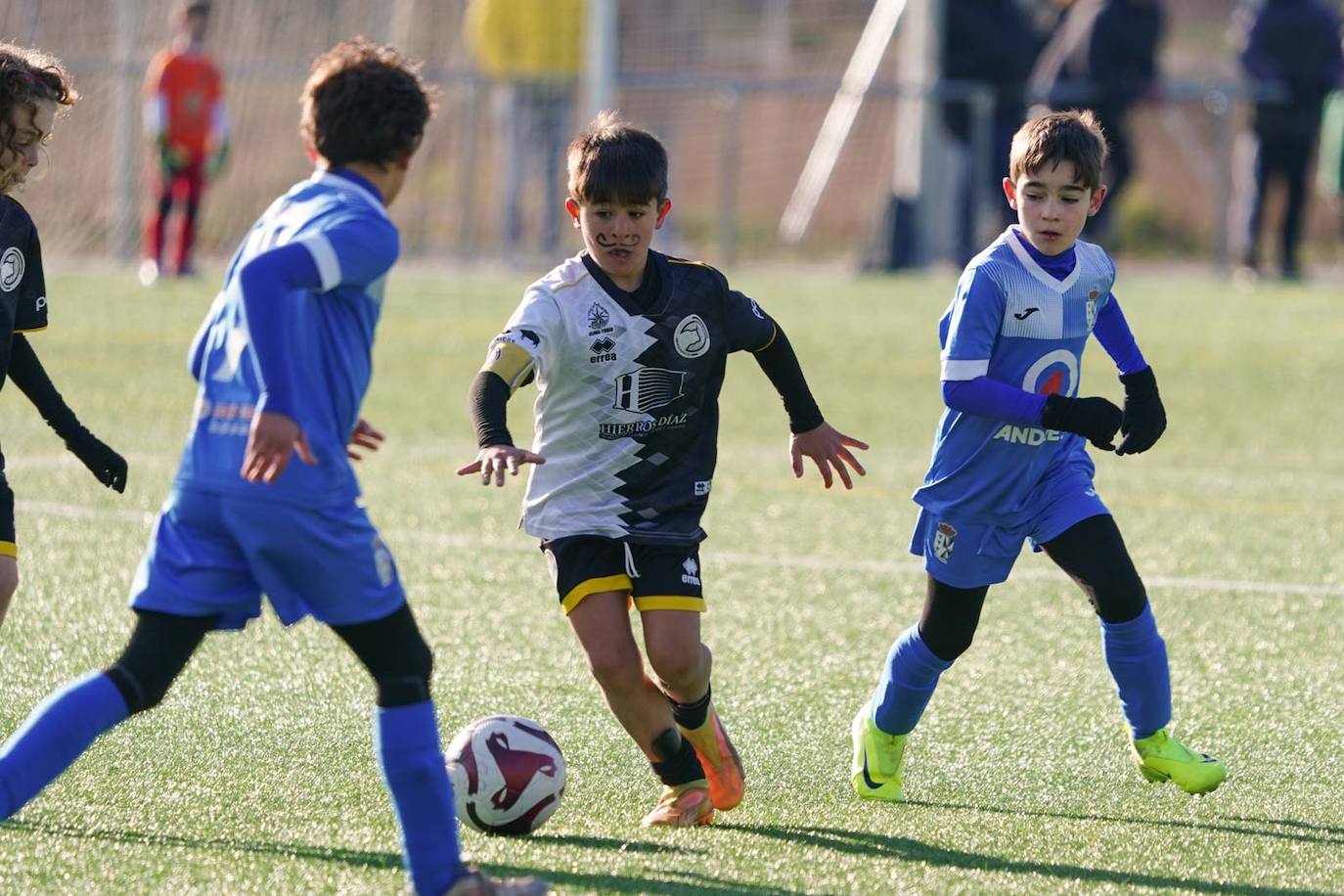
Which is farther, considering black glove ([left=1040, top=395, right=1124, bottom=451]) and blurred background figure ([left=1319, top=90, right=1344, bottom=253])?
blurred background figure ([left=1319, top=90, right=1344, bottom=253])

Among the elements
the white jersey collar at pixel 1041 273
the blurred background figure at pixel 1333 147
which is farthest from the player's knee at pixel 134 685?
the blurred background figure at pixel 1333 147

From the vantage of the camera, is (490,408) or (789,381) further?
(789,381)

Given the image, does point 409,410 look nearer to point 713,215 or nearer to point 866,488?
point 866,488

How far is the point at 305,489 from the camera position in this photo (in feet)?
11.4

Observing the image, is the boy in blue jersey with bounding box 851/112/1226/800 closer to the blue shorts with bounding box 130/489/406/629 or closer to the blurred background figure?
the blue shorts with bounding box 130/489/406/629

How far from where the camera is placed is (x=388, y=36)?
69.3 ft

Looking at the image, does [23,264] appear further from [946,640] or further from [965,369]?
[946,640]

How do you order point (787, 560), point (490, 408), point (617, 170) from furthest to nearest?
1. point (787, 560)
2. point (617, 170)
3. point (490, 408)

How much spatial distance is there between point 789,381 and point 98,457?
1556mm

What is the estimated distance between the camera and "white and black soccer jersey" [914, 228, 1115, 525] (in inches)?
178

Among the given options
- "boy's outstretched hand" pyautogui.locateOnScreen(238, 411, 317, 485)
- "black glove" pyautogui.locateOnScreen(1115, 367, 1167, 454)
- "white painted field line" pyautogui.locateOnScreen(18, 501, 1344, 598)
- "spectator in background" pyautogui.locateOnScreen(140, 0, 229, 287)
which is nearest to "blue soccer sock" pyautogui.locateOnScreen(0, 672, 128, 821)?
"boy's outstretched hand" pyautogui.locateOnScreen(238, 411, 317, 485)

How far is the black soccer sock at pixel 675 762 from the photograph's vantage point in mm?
4375

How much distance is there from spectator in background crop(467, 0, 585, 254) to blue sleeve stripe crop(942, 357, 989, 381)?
14.2 metres

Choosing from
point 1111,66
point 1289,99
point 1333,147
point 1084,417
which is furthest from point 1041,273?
point 1289,99
